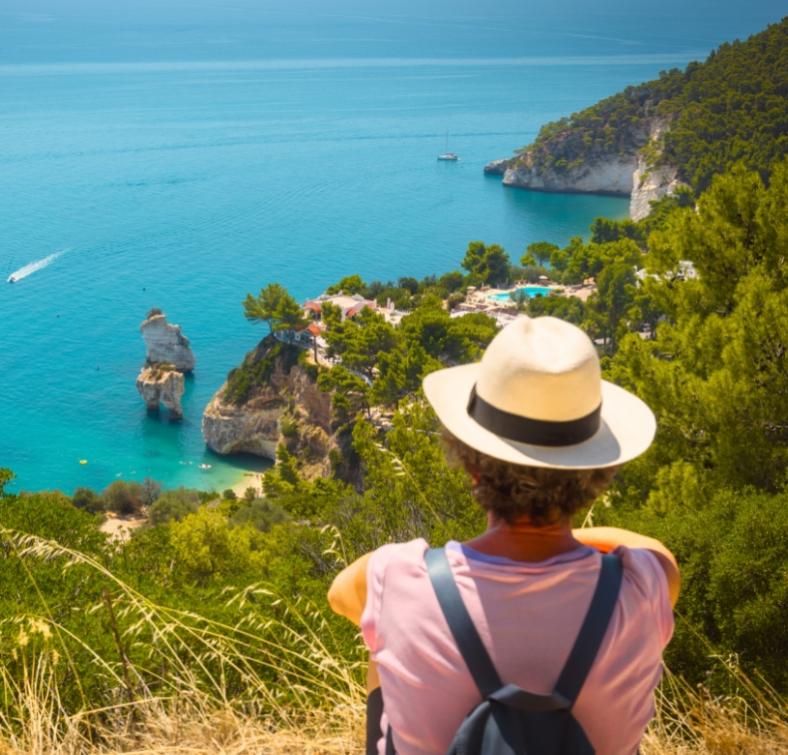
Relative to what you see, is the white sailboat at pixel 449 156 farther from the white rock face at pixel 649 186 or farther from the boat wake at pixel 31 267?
the boat wake at pixel 31 267

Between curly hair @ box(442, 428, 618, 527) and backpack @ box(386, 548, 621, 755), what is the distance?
14cm

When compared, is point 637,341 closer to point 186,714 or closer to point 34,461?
point 186,714

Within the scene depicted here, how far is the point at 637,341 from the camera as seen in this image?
813cm

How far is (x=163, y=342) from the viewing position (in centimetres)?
4016

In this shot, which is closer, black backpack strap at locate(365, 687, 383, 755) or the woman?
the woman

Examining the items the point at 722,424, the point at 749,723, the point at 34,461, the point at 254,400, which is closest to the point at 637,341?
the point at 722,424

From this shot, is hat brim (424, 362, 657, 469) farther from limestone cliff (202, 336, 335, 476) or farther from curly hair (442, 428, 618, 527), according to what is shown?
limestone cliff (202, 336, 335, 476)

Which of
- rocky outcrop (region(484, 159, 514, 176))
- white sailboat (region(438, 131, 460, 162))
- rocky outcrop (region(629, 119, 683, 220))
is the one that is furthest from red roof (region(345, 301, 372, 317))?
white sailboat (region(438, 131, 460, 162))

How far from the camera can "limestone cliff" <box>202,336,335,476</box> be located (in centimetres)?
3344

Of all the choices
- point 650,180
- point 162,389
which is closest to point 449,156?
point 650,180

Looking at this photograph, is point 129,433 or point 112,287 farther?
point 112,287

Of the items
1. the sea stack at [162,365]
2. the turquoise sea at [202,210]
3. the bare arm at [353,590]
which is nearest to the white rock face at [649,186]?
the turquoise sea at [202,210]

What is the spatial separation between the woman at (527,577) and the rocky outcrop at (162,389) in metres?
38.4

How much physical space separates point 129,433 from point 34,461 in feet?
12.7
